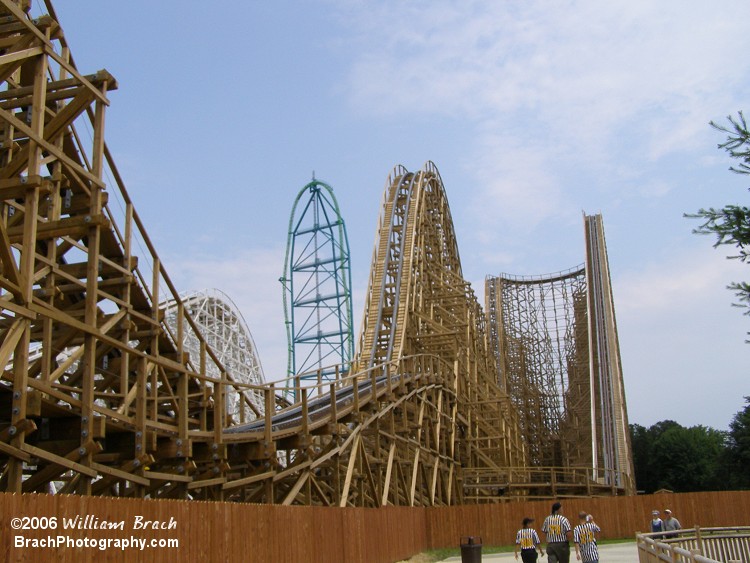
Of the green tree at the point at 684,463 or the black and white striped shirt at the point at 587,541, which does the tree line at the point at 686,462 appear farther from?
the black and white striped shirt at the point at 587,541

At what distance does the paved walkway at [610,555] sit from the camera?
14883 mm

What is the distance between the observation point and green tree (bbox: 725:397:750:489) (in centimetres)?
3759

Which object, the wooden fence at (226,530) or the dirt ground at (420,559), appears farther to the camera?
the dirt ground at (420,559)

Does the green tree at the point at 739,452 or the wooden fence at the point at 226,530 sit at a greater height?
the green tree at the point at 739,452

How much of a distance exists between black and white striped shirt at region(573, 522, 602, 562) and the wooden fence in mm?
3356

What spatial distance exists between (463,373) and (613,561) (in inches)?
538

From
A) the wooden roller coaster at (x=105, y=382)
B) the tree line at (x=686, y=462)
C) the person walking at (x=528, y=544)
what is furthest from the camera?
the tree line at (x=686, y=462)

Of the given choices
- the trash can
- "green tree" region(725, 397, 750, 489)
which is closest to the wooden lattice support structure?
"green tree" region(725, 397, 750, 489)

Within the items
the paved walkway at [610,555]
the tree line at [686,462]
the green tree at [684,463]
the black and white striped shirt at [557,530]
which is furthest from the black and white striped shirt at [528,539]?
the green tree at [684,463]

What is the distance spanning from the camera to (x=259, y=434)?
531 inches

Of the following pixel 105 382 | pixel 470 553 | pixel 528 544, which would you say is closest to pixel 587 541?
pixel 528 544

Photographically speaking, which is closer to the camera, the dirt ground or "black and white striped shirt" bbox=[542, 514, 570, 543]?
"black and white striped shirt" bbox=[542, 514, 570, 543]

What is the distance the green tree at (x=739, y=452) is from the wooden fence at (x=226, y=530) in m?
20.6

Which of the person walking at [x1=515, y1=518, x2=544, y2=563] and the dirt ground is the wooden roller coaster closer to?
the dirt ground
